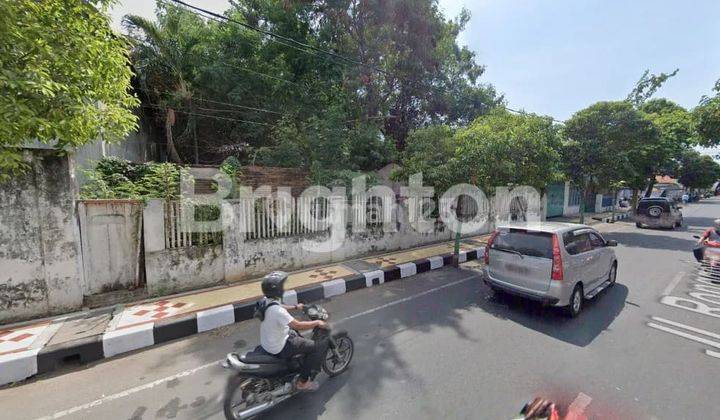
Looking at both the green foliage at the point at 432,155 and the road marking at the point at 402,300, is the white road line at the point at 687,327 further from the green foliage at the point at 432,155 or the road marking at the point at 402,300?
the green foliage at the point at 432,155

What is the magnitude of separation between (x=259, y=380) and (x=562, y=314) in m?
4.59

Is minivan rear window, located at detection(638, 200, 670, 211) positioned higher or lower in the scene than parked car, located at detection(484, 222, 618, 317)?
higher

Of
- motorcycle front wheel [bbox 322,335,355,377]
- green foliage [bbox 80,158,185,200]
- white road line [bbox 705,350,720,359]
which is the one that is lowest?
white road line [bbox 705,350,720,359]

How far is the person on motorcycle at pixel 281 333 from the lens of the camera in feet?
9.00

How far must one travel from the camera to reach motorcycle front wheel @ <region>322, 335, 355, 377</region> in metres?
3.26

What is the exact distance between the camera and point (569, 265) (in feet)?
15.3

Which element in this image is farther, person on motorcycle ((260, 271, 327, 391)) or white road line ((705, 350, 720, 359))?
white road line ((705, 350, 720, 359))

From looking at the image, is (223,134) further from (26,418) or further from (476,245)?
(26,418)

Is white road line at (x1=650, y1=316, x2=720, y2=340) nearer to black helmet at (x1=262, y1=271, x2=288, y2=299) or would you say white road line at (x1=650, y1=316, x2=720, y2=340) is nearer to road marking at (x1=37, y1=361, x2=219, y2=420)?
black helmet at (x1=262, y1=271, x2=288, y2=299)

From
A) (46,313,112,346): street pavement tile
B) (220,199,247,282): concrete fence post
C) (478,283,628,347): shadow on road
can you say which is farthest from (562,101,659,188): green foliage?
(46,313,112,346): street pavement tile

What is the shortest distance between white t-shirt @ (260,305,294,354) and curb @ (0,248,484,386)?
86.1 inches

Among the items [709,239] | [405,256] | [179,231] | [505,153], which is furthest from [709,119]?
[179,231]

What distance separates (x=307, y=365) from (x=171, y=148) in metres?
14.7

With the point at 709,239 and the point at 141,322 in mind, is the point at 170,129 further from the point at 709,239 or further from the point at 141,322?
the point at 709,239
